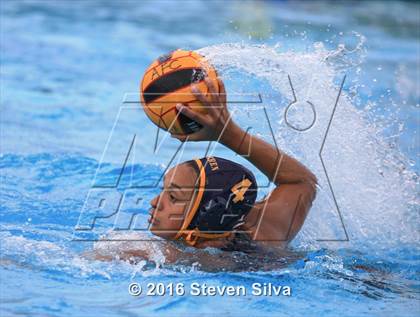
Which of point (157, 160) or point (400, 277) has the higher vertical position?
point (400, 277)

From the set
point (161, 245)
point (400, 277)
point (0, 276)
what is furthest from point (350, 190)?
point (0, 276)

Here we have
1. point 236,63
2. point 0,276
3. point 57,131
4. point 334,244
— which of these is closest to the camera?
point 0,276

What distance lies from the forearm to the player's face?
236mm

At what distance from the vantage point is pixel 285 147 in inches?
188

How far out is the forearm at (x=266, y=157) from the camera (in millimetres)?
3691

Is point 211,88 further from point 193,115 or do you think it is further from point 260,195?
point 260,195

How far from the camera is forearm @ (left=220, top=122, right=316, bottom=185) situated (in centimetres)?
369

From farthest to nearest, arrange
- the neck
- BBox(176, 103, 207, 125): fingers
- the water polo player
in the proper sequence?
the neck
the water polo player
BBox(176, 103, 207, 125): fingers

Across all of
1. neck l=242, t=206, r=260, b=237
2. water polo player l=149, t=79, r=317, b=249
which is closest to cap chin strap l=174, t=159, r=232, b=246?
water polo player l=149, t=79, r=317, b=249

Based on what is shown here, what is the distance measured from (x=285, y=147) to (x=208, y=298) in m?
1.30

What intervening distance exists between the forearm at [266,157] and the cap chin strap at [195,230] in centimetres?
19

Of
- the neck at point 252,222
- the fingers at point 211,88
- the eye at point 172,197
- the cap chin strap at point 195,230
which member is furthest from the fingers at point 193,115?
the neck at point 252,222

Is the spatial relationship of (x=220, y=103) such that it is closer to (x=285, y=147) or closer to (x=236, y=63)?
(x=236, y=63)

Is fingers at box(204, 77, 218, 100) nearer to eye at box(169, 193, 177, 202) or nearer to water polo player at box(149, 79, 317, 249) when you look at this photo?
water polo player at box(149, 79, 317, 249)
